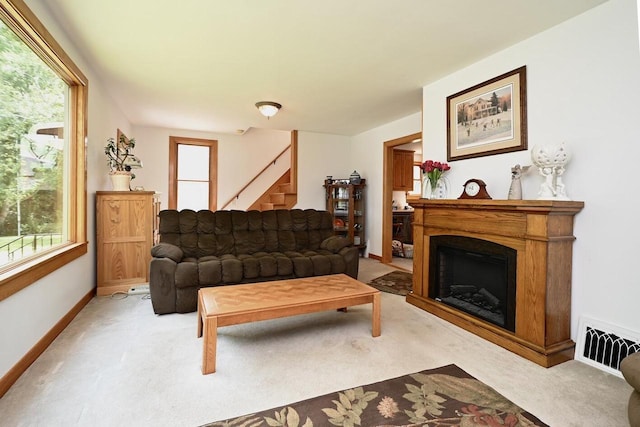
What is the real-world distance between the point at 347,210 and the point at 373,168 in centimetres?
93

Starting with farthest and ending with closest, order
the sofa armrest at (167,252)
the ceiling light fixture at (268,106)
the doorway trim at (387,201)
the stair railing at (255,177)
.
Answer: the stair railing at (255,177)
the doorway trim at (387,201)
the ceiling light fixture at (268,106)
the sofa armrest at (167,252)

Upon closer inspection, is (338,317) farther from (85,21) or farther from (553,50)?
(85,21)

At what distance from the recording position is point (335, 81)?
342cm

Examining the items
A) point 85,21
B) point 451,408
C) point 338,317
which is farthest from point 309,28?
point 451,408

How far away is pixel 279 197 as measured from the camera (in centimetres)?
606

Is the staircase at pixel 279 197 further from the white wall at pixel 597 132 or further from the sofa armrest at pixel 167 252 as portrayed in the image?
the white wall at pixel 597 132

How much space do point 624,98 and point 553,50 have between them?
0.65 meters

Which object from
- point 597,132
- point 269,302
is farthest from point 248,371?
point 597,132

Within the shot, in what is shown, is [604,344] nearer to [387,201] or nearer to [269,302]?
[269,302]

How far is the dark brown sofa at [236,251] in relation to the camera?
113 inches

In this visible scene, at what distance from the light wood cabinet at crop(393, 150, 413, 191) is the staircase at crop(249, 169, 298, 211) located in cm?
203

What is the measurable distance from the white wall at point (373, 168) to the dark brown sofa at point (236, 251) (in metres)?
1.62

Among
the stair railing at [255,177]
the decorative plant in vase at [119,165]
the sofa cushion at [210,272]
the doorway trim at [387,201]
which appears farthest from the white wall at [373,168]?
the decorative plant in vase at [119,165]

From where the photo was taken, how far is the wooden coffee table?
190 centimetres
